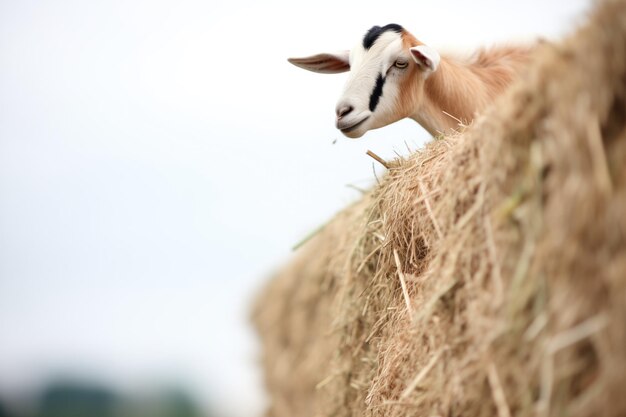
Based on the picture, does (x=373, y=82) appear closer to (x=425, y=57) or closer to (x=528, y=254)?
(x=425, y=57)

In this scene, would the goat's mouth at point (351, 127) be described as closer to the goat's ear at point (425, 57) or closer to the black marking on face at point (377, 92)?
the black marking on face at point (377, 92)

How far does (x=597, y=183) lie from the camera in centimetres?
204

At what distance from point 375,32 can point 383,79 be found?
1.35 ft

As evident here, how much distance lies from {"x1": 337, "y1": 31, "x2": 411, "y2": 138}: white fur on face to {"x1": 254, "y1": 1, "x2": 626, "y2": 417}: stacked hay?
1189 mm

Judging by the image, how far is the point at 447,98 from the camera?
529 centimetres

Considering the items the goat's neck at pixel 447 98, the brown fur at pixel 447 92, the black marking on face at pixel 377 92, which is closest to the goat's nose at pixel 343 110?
the black marking on face at pixel 377 92

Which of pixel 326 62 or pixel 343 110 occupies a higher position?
pixel 326 62

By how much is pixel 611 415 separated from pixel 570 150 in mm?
807

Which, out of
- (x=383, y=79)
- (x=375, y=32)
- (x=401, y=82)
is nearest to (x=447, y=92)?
(x=401, y=82)

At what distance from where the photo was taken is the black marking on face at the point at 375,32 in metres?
5.05

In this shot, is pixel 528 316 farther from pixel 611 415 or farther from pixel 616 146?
pixel 616 146

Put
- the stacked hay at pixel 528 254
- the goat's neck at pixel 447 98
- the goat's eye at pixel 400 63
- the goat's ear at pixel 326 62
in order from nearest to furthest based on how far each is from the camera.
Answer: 1. the stacked hay at pixel 528 254
2. the goat's eye at pixel 400 63
3. the goat's neck at pixel 447 98
4. the goat's ear at pixel 326 62

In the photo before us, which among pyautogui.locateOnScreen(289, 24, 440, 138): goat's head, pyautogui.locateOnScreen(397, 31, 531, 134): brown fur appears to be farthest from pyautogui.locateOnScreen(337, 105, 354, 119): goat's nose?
pyautogui.locateOnScreen(397, 31, 531, 134): brown fur

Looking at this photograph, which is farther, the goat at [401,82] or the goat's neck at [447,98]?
the goat's neck at [447,98]
